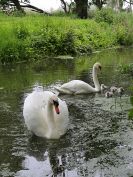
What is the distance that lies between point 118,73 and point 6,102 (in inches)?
202

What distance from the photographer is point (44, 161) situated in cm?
731

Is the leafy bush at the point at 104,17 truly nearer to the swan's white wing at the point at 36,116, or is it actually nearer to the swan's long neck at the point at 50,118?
the swan's white wing at the point at 36,116

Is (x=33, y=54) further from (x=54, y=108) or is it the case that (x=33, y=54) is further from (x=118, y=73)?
(x=54, y=108)

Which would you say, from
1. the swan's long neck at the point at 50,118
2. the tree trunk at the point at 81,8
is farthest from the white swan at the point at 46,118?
the tree trunk at the point at 81,8

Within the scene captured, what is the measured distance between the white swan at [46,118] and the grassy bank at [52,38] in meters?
10.6

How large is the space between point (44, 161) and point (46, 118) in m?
1.27

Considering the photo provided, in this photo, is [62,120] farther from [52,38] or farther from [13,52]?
[52,38]

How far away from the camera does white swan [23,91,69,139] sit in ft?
27.2

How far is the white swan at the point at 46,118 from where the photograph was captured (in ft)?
27.2

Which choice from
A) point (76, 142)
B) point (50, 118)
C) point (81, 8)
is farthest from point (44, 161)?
point (81, 8)

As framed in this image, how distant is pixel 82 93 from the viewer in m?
12.4

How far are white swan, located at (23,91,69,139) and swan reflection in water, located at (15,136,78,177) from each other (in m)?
0.16

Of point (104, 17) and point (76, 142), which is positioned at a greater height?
point (104, 17)

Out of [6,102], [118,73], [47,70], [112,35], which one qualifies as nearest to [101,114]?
[6,102]
